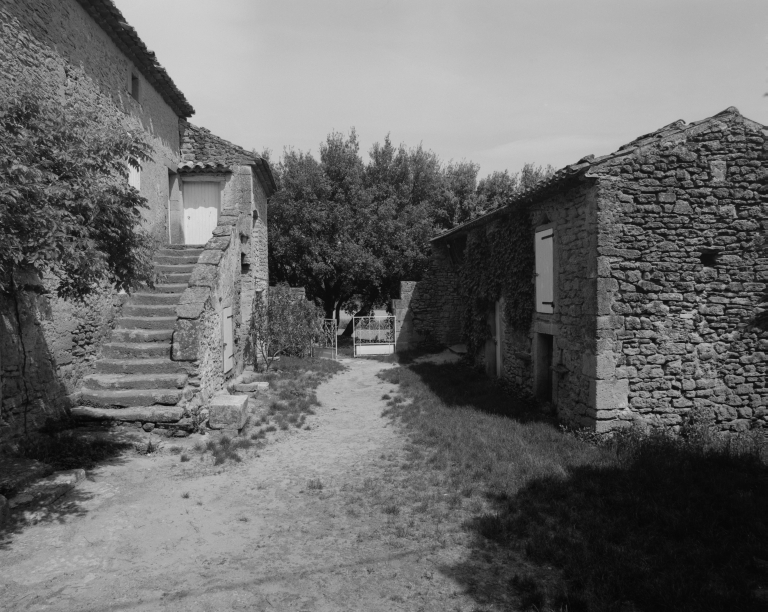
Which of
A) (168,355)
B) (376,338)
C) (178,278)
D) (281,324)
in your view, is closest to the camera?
(168,355)

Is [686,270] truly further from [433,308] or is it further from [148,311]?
[433,308]

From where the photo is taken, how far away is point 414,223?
21.7 metres

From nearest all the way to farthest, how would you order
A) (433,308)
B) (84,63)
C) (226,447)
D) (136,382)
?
(226,447), (136,382), (84,63), (433,308)

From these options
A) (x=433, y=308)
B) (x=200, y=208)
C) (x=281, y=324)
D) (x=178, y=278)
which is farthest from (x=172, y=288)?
(x=433, y=308)

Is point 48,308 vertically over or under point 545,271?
under

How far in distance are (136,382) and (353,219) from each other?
13828 millimetres

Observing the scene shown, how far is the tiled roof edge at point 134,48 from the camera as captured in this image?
29.3ft

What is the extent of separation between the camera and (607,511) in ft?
17.6

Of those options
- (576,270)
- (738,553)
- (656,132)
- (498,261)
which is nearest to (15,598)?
(738,553)

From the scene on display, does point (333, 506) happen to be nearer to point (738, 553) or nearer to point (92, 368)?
point (738, 553)

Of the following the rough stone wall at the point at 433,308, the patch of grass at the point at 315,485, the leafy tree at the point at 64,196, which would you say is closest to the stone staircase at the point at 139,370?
the leafy tree at the point at 64,196

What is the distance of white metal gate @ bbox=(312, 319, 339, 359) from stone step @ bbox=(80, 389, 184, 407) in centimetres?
992

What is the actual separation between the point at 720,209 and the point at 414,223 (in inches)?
569

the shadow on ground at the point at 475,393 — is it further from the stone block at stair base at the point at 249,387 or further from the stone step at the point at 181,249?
the stone step at the point at 181,249
